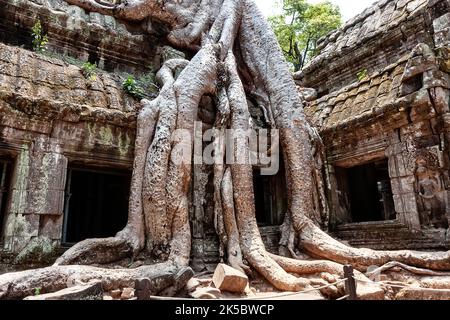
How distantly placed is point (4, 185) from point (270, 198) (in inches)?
149

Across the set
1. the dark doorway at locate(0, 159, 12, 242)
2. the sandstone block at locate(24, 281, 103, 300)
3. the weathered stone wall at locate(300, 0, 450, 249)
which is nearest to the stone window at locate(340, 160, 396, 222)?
the weathered stone wall at locate(300, 0, 450, 249)

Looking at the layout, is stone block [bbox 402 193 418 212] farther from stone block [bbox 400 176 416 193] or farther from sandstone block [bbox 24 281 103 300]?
sandstone block [bbox 24 281 103 300]

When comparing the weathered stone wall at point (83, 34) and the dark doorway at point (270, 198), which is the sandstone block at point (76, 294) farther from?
the weathered stone wall at point (83, 34)

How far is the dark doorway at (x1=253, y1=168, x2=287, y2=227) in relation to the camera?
18.3 feet

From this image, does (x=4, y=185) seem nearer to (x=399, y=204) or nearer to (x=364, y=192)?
(x=399, y=204)

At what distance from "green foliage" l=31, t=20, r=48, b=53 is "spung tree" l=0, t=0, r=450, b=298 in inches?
39.4

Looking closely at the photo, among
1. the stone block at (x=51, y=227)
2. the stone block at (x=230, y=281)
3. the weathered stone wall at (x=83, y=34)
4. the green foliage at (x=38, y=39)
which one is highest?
the weathered stone wall at (x=83, y=34)

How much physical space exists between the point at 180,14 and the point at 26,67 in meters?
3.02

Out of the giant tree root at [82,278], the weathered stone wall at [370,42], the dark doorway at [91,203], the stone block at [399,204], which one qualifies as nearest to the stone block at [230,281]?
the giant tree root at [82,278]

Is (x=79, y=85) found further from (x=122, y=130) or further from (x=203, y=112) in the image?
(x=203, y=112)

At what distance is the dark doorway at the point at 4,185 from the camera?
3.79 m

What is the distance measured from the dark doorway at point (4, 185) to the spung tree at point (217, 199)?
970 millimetres

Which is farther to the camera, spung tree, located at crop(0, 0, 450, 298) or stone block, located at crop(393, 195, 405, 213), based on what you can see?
stone block, located at crop(393, 195, 405, 213)
